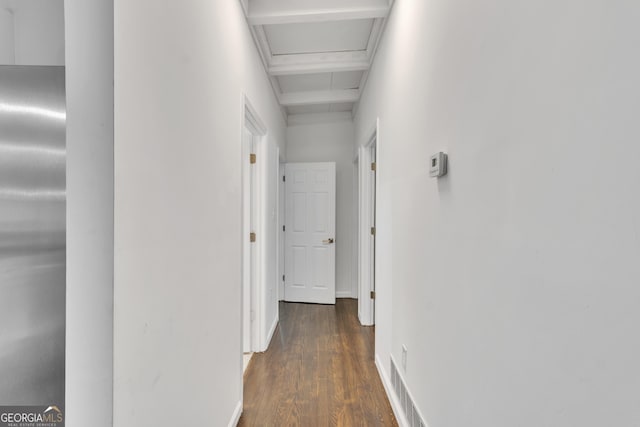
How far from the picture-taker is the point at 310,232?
4.13m

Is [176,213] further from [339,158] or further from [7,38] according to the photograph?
[339,158]

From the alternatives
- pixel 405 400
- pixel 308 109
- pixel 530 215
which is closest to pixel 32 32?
pixel 530 215

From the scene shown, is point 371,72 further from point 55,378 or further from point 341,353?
point 55,378

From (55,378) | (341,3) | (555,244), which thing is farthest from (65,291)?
(341,3)

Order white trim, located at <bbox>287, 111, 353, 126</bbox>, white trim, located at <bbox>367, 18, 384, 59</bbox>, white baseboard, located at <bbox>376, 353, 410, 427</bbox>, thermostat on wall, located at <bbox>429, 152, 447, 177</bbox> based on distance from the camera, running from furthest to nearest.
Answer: white trim, located at <bbox>287, 111, 353, 126</bbox>
white trim, located at <bbox>367, 18, 384, 59</bbox>
white baseboard, located at <bbox>376, 353, 410, 427</bbox>
thermostat on wall, located at <bbox>429, 152, 447, 177</bbox>

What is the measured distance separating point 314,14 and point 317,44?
0.60 m

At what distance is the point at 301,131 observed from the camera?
14.3ft

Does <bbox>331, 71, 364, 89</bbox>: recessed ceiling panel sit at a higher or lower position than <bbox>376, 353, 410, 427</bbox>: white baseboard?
higher

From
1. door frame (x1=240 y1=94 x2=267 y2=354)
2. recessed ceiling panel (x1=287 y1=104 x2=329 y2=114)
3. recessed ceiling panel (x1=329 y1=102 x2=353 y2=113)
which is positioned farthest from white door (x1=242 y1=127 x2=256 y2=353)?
recessed ceiling panel (x1=329 y1=102 x2=353 y2=113)

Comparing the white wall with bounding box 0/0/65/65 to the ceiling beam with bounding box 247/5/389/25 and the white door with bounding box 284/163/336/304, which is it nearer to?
the ceiling beam with bounding box 247/5/389/25

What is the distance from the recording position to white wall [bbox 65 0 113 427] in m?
0.68

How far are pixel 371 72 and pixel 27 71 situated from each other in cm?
264

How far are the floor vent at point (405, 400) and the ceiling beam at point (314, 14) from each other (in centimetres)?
235

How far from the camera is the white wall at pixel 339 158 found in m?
4.34
